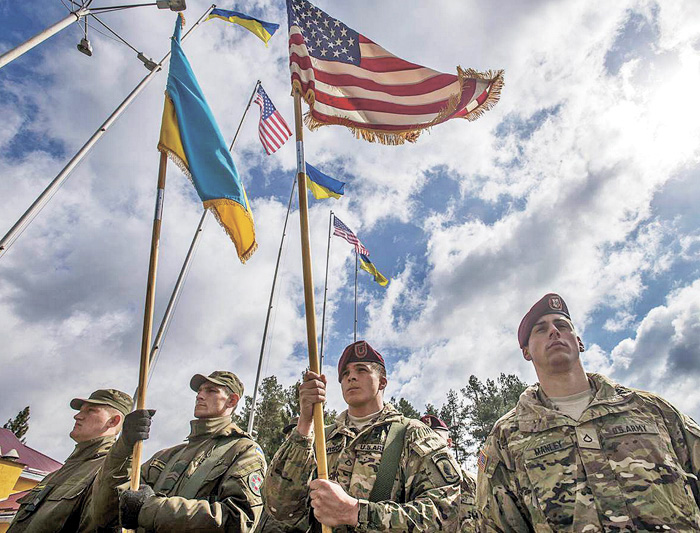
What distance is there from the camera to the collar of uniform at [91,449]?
4.20 meters

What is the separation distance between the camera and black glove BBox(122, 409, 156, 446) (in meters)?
3.16

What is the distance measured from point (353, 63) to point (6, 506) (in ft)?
54.0

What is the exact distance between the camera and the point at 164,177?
13.4ft

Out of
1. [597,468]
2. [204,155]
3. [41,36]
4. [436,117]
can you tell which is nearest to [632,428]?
[597,468]

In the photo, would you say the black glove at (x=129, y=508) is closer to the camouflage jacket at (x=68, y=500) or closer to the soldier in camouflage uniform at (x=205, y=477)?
the soldier in camouflage uniform at (x=205, y=477)

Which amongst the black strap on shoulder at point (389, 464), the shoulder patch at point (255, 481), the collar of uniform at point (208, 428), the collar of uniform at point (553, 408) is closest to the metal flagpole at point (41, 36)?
the collar of uniform at point (208, 428)

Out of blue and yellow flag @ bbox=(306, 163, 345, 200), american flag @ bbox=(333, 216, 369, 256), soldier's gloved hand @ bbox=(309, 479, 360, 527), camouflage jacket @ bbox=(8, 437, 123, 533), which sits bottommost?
soldier's gloved hand @ bbox=(309, 479, 360, 527)

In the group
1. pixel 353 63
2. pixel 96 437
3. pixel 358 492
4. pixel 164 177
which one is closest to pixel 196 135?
pixel 164 177

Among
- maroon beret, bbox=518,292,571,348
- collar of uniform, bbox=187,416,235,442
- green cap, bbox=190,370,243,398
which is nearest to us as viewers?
maroon beret, bbox=518,292,571,348

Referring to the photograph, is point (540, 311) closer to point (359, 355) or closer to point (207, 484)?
point (359, 355)

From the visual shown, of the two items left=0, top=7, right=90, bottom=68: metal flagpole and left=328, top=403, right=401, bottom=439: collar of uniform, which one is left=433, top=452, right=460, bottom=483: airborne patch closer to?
left=328, top=403, right=401, bottom=439: collar of uniform

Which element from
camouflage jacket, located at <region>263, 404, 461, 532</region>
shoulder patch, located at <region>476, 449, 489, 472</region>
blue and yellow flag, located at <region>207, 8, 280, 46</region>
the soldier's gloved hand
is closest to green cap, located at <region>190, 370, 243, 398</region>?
camouflage jacket, located at <region>263, 404, 461, 532</region>

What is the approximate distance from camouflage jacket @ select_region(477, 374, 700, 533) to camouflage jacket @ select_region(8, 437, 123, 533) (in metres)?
2.89

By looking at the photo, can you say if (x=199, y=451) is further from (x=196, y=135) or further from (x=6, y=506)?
(x=6, y=506)
